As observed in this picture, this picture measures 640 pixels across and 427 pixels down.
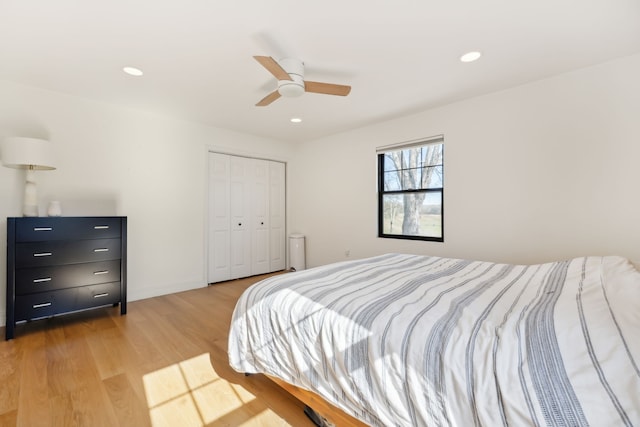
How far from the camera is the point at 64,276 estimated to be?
8.66 feet

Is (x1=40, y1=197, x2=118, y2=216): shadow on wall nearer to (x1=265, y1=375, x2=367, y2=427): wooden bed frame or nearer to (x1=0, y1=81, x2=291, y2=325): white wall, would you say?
(x1=0, y1=81, x2=291, y2=325): white wall

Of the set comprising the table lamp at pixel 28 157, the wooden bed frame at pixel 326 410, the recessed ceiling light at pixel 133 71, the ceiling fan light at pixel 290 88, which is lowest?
the wooden bed frame at pixel 326 410

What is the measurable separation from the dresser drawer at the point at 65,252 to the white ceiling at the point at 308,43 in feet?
5.06

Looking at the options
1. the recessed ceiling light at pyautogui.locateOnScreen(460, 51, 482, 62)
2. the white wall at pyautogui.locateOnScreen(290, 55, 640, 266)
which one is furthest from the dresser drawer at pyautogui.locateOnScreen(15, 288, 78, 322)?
the recessed ceiling light at pyautogui.locateOnScreen(460, 51, 482, 62)

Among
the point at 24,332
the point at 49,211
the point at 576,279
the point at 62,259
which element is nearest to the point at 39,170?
the point at 49,211

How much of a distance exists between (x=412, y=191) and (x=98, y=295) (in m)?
3.70

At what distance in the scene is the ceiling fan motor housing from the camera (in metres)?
2.23

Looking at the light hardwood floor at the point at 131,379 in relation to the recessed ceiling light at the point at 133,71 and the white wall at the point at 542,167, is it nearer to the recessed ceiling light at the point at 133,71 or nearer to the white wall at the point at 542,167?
the recessed ceiling light at the point at 133,71

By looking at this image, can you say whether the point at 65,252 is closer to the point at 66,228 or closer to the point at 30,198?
the point at 66,228

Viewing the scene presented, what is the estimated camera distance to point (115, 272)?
2.94 metres

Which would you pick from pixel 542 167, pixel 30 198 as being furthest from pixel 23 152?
pixel 542 167

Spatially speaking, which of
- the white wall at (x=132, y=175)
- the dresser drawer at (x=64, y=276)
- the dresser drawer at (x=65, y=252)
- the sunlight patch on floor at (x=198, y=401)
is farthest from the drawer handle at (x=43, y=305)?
the sunlight patch on floor at (x=198, y=401)

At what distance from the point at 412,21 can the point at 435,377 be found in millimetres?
2038

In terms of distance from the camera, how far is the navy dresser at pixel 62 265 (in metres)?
2.41
